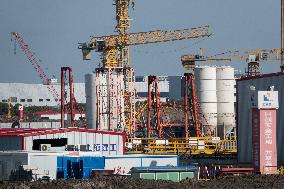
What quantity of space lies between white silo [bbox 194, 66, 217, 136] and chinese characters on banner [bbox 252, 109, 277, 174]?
45517 mm

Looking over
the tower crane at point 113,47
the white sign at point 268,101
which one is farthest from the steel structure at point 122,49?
the white sign at point 268,101

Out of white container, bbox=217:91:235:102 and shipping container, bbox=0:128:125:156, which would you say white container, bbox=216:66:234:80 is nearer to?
white container, bbox=217:91:235:102

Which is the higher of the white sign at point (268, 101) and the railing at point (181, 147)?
the white sign at point (268, 101)

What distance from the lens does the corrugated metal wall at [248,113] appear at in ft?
191

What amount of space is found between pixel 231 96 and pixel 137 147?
28386 mm

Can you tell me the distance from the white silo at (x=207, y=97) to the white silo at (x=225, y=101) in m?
0.52

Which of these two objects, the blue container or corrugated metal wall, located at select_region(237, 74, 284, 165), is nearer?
the blue container

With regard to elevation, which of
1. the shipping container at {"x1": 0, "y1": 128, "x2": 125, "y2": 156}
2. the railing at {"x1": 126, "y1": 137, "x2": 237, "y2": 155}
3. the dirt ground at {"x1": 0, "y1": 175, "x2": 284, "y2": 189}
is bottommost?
the dirt ground at {"x1": 0, "y1": 175, "x2": 284, "y2": 189}

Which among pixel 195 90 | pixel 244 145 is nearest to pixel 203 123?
pixel 195 90

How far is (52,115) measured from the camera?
171 metres

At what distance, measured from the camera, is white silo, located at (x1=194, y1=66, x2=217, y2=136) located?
100312 mm

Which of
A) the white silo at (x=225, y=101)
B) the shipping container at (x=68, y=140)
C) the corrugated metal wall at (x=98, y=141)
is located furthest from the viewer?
the white silo at (x=225, y=101)

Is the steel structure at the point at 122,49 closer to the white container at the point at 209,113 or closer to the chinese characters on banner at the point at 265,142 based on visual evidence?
the white container at the point at 209,113

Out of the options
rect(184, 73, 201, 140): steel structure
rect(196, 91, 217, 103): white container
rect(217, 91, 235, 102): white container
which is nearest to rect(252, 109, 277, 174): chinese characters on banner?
rect(184, 73, 201, 140): steel structure
